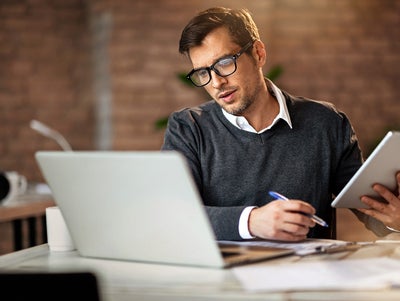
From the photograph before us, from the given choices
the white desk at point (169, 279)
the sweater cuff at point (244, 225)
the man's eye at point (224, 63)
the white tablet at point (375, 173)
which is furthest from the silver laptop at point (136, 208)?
the man's eye at point (224, 63)

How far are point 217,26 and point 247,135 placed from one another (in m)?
0.31

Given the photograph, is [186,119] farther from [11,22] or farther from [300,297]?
[11,22]

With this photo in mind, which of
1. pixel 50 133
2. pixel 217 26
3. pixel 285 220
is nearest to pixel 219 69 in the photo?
pixel 217 26

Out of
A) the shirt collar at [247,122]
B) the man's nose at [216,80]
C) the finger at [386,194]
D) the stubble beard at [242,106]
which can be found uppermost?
the man's nose at [216,80]

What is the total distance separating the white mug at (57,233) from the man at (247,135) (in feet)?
1.61

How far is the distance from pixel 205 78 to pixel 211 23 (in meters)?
0.15

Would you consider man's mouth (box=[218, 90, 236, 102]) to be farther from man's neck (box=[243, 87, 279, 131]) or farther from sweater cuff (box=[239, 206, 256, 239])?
sweater cuff (box=[239, 206, 256, 239])

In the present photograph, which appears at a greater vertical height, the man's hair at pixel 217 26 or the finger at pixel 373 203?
the man's hair at pixel 217 26

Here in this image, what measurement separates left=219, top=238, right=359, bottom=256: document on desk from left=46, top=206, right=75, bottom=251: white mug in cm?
33

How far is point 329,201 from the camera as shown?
2223 mm

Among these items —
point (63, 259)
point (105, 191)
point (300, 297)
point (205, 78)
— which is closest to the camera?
point (300, 297)

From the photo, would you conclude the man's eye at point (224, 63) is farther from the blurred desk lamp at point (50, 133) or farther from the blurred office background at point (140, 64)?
the blurred desk lamp at point (50, 133)

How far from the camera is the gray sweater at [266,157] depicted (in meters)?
2.12

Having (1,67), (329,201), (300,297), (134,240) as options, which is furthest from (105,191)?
(1,67)
